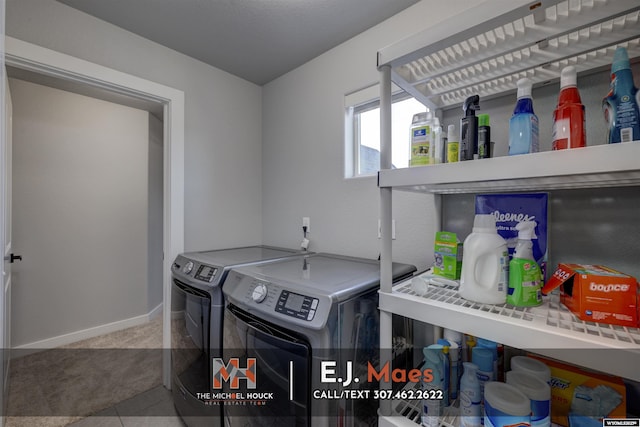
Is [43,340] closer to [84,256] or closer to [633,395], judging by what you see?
[84,256]

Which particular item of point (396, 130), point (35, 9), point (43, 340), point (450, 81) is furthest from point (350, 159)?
point (43, 340)

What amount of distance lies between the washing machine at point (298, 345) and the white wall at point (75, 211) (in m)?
2.40

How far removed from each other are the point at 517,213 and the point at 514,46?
22.6 inches

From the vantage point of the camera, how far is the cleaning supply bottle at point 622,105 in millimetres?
614

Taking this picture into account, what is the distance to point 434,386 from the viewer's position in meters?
0.90

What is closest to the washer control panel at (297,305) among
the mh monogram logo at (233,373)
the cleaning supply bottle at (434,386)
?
the mh monogram logo at (233,373)

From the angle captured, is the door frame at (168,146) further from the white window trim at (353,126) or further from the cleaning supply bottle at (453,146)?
the cleaning supply bottle at (453,146)

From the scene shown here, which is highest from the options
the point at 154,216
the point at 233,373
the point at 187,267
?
the point at 154,216

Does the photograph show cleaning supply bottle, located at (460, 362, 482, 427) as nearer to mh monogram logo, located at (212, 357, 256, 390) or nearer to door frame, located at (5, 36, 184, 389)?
mh monogram logo, located at (212, 357, 256, 390)

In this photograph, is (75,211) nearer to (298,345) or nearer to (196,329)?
(196,329)

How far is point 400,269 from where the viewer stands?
1.32 metres

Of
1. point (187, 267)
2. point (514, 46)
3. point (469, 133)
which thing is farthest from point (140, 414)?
point (514, 46)

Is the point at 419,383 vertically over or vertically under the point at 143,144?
under

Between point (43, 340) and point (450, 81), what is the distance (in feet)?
12.5
